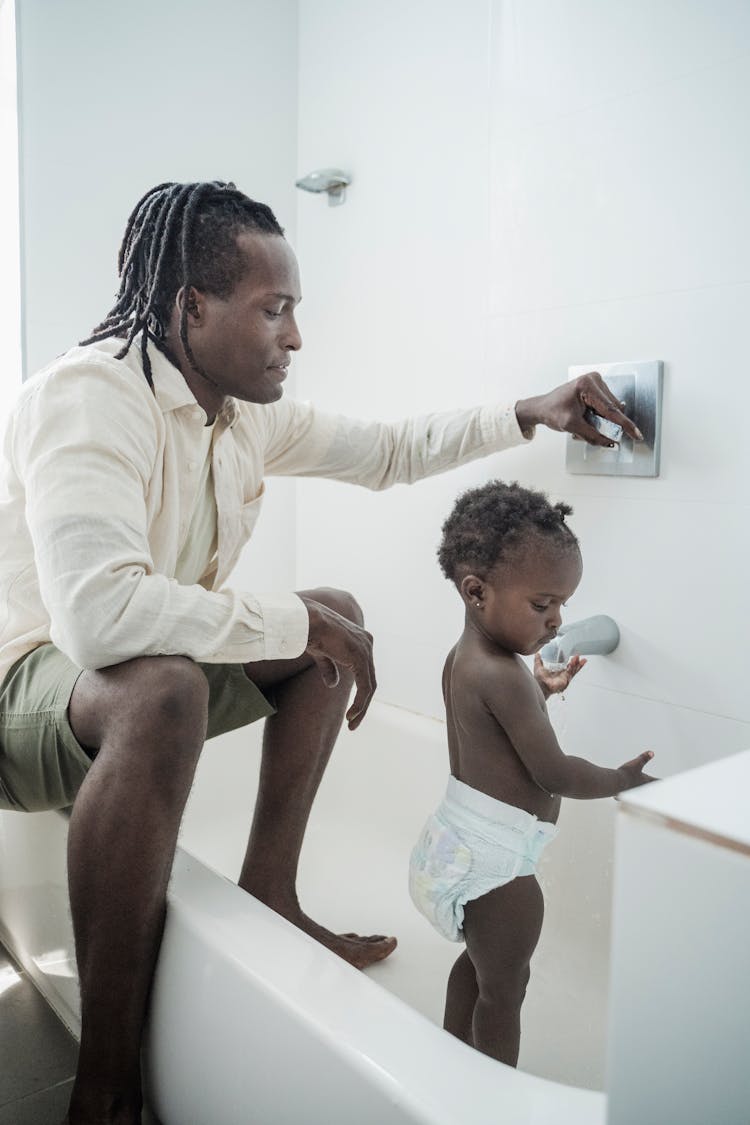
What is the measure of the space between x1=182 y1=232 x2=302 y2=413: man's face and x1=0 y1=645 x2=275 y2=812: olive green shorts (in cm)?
41

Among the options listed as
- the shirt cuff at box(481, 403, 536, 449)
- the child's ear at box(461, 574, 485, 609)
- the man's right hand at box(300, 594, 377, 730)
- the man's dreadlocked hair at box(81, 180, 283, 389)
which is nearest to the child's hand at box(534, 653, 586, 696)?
the child's ear at box(461, 574, 485, 609)

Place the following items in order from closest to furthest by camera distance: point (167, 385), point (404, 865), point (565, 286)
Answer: point (167, 385) < point (565, 286) < point (404, 865)

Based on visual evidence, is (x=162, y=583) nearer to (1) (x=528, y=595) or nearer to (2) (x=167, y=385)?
(2) (x=167, y=385)

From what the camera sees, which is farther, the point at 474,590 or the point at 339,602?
the point at 339,602

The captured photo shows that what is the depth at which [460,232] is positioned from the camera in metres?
1.58

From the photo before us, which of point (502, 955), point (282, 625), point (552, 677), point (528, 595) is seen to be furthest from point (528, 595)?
point (502, 955)

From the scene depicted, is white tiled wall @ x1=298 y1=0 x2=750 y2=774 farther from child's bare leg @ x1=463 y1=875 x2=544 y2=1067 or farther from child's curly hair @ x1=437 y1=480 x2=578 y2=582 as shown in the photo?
child's bare leg @ x1=463 y1=875 x2=544 y2=1067

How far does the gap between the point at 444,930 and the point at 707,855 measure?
0.71 metres

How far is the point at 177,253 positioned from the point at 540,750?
30.1 inches

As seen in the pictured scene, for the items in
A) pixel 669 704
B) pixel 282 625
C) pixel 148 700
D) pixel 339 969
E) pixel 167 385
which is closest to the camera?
pixel 339 969

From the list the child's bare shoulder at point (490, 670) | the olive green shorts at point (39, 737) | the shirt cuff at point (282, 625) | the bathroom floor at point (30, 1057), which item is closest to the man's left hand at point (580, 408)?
the child's bare shoulder at point (490, 670)

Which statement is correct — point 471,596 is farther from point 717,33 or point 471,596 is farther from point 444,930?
point 717,33

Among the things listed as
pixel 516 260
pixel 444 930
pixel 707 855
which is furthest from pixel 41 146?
pixel 707 855

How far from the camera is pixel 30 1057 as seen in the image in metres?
1.17
